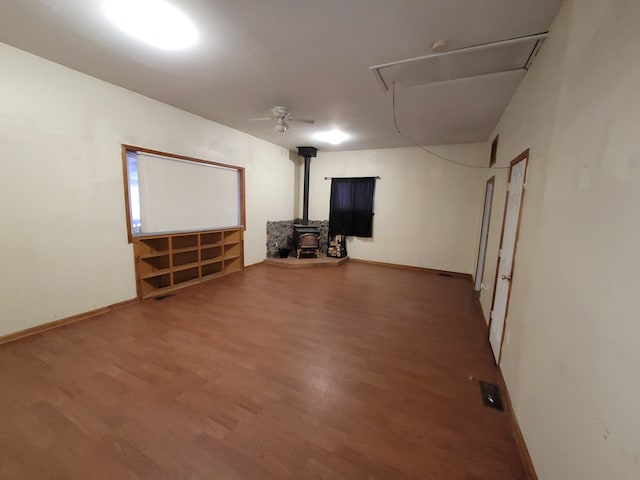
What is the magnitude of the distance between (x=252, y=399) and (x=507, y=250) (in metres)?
2.60

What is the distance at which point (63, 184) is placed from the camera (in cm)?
268

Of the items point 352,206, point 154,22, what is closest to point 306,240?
point 352,206

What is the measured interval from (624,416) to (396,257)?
17.1 ft

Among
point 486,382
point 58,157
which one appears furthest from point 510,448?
point 58,157

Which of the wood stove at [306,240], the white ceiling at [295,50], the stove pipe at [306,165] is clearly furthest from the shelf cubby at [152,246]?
the stove pipe at [306,165]

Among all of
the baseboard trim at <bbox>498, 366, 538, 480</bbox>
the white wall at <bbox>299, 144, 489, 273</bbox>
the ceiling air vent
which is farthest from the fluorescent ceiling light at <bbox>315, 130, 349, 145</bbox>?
the baseboard trim at <bbox>498, 366, 538, 480</bbox>

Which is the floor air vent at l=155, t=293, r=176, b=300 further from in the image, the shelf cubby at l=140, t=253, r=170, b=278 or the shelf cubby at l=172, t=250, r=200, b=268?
the shelf cubby at l=172, t=250, r=200, b=268

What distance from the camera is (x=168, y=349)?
2.37m

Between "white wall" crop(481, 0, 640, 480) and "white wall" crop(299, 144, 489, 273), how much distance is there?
3586 mm

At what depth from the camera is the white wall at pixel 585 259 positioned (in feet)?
2.68

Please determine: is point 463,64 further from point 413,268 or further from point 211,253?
point 211,253

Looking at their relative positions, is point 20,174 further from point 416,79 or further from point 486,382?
point 486,382

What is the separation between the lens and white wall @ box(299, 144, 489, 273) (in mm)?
5109

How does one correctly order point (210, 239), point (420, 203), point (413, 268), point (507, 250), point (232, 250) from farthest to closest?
point (413, 268), point (420, 203), point (232, 250), point (210, 239), point (507, 250)
